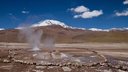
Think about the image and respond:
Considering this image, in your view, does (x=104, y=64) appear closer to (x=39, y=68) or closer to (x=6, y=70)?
(x=39, y=68)

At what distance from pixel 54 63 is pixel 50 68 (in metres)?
2.08

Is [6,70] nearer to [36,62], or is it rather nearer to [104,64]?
[36,62]

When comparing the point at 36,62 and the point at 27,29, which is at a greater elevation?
the point at 27,29

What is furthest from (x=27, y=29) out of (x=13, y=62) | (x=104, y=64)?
(x=104, y=64)

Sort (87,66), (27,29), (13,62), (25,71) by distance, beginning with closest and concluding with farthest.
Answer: (25,71)
(87,66)
(13,62)
(27,29)

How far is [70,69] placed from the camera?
1098 inches

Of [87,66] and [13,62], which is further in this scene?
[13,62]

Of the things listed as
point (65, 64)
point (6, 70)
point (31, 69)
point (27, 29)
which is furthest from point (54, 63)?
point (27, 29)

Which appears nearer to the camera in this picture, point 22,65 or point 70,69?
point 70,69

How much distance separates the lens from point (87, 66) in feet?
97.8

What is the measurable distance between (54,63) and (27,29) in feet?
109

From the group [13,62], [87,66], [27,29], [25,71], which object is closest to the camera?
[25,71]

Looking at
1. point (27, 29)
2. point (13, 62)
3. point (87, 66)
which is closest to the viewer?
point (87, 66)

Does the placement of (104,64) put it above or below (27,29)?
below
